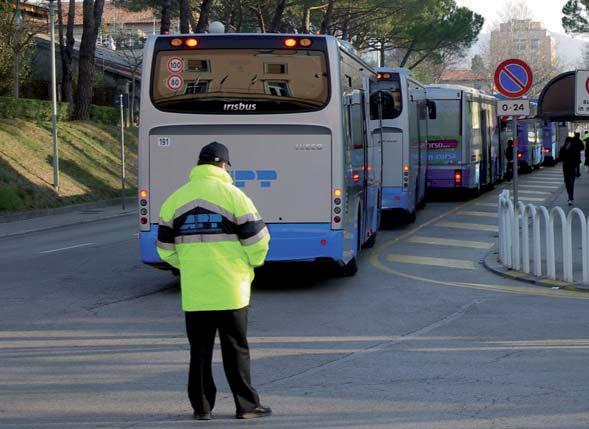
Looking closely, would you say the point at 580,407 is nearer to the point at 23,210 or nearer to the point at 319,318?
the point at 319,318

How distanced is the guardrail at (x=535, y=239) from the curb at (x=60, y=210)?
1748 cm

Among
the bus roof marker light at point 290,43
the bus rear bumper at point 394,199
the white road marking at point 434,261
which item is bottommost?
the white road marking at point 434,261

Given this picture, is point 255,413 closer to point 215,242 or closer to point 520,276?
point 215,242

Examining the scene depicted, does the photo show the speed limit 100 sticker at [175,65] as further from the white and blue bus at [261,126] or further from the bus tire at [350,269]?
the bus tire at [350,269]

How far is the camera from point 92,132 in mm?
44031

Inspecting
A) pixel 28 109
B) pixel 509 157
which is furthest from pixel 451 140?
pixel 28 109

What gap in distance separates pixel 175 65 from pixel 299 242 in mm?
2575

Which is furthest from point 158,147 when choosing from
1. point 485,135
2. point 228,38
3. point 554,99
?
point 485,135

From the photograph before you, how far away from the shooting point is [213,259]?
7055mm

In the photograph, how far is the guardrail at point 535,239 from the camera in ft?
46.0

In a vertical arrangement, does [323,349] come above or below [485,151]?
below

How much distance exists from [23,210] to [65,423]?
26.2 meters

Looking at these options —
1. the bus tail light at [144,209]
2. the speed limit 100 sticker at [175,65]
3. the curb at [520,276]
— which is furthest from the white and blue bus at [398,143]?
the bus tail light at [144,209]

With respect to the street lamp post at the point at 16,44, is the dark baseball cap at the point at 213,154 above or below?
below
